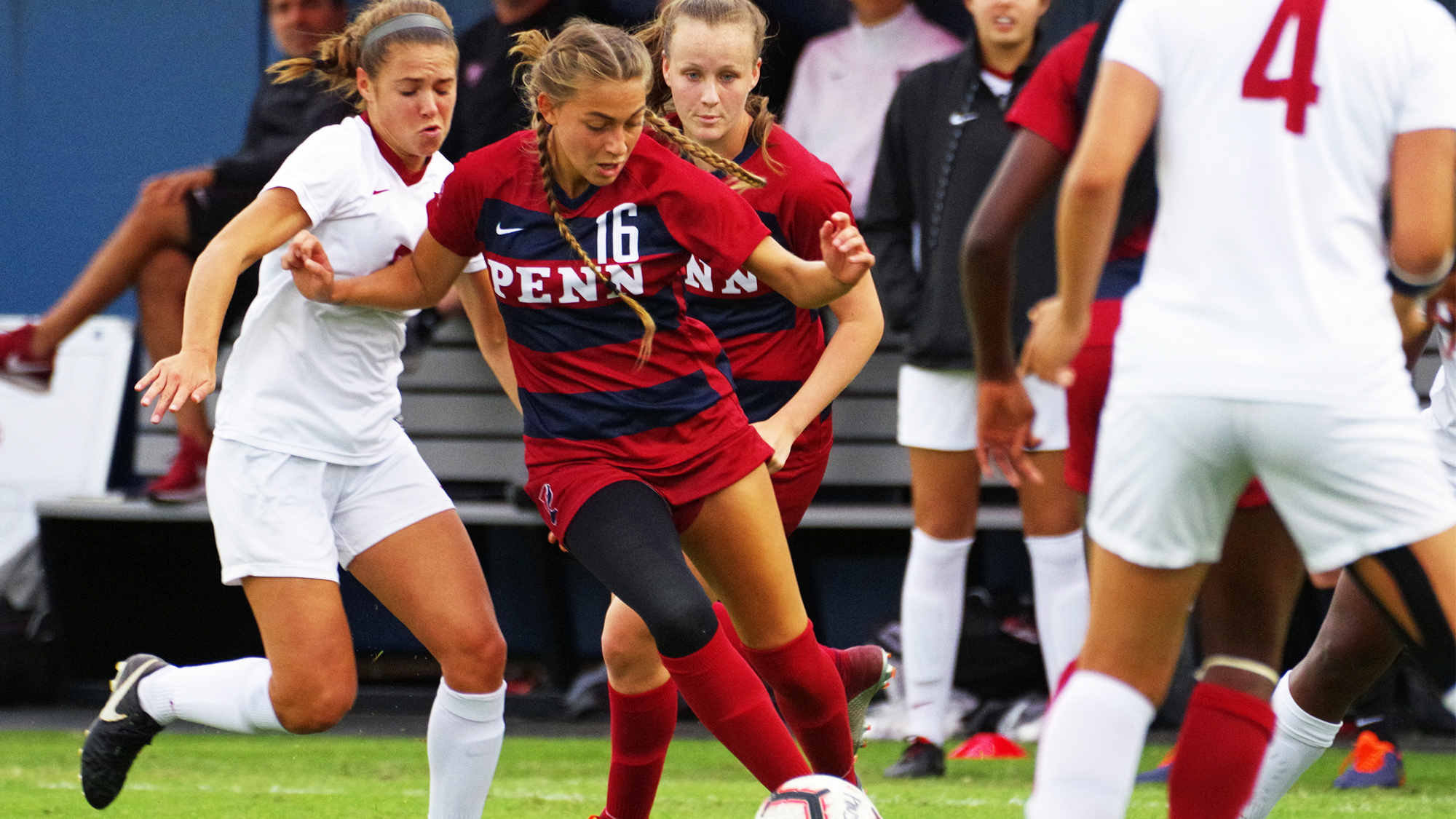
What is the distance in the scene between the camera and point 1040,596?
5199mm

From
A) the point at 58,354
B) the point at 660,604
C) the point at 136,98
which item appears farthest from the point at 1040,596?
the point at 136,98

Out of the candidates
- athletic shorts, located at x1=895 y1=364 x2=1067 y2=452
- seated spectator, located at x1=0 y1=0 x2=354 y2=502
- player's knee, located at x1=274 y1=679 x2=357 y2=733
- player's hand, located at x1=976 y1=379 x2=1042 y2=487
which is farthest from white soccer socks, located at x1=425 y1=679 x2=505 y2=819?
seated spectator, located at x1=0 y1=0 x2=354 y2=502

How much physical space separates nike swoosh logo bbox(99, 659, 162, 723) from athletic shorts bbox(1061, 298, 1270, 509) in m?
2.34

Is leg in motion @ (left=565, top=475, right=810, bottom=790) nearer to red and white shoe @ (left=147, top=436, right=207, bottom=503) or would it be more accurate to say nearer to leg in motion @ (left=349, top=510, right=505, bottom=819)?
leg in motion @ (left=349, top=510, right=505, bottom=819)

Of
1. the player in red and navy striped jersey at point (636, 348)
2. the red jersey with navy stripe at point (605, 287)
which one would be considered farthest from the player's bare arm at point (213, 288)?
the red jersey with navy stripe at point (605, 287)

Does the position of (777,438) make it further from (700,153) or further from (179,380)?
(179,380)

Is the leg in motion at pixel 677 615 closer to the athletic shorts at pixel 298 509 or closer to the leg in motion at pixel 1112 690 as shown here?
the athletic shorts at pixel 298 509

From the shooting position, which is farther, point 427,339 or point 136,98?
point 136,98

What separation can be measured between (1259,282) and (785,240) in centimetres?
177

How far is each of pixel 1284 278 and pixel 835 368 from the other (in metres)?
1.56

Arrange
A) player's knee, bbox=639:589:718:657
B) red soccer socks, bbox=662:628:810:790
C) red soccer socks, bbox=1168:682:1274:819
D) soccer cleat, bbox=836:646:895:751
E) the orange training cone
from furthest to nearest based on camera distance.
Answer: the orange training cone, soccer cleat, bbox=836:646:895:751, red soccer socks, bbox=662:628:810:790, player's knee, bbox=639:589:718:657, red soccer socks, bbox=1168:682:1274:819

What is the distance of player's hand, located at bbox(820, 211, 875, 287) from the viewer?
131 inches

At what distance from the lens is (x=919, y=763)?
17.0 ft

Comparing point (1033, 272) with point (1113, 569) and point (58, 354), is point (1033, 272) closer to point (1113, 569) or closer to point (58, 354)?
point (1113, 569)
